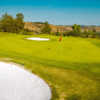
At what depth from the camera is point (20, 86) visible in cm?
548

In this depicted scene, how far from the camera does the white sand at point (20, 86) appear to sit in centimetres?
489

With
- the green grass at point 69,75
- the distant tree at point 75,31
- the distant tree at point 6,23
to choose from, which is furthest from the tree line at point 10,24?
the green grass at point 69,75

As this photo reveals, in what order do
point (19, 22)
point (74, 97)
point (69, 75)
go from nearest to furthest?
1. point (74, 97)
2. point (69, 75)
3. point (19, 22)

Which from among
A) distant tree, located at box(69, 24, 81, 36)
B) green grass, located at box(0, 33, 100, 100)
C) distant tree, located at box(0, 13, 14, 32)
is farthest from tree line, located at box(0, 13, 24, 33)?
green grass, located at box(0, 33, 100, 100)

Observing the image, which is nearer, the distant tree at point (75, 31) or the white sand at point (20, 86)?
the white sand at point (20, 86)

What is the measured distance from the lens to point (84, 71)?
7.87 metres

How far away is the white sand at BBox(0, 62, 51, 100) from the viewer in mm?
4895

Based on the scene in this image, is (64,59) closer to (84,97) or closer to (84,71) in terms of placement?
(84,71)

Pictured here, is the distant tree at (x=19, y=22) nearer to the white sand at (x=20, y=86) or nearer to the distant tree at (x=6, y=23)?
the distant tree at (x=6, y=23)

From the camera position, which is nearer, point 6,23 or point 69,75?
point 69,75

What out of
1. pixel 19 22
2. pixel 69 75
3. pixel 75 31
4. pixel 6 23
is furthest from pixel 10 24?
pixel 69 75

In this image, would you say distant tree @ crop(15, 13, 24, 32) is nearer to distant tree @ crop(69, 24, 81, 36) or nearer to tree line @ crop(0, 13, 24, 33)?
tree line @ crop(0, 13, 24, 33)

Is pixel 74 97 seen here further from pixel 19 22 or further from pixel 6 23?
pixel 19 22

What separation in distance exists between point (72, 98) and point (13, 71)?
2970mm
